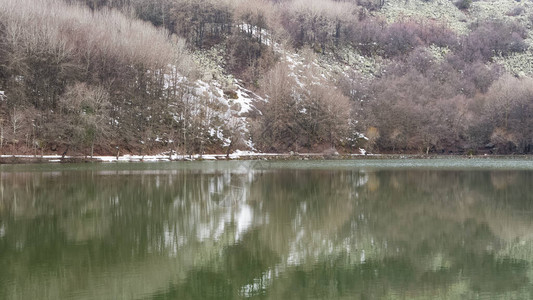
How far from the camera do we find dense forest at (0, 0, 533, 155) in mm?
67750

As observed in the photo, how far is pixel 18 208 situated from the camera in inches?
969

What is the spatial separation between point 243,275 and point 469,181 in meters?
33.3

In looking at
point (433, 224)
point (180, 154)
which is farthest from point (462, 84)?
point (433, 224)

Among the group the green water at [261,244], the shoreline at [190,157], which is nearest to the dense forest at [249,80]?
the shoreline at [190,157]

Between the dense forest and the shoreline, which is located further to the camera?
the dense forest

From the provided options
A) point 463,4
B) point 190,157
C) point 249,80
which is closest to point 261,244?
point 190,157

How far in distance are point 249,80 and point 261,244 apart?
3585 inches

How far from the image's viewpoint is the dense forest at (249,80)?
222 ft

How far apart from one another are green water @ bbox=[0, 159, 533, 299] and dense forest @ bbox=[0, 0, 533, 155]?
133ft

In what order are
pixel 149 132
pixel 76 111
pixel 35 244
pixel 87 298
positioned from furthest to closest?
pixel 149 132 < pixel 76 111 < pixel 35 244 < pixel 87 298

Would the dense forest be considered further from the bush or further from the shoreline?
the bush

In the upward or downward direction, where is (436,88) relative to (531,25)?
downward

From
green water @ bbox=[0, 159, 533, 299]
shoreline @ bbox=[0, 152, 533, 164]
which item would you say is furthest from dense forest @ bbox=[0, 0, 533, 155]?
green water @ bbox=[0, 159, 533, 299]

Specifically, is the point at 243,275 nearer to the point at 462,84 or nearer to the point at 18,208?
the point at 18,208
